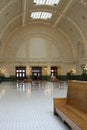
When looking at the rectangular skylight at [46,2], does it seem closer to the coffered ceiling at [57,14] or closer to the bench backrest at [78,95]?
the coffered ceiling at [57,14]

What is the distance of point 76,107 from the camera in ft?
22.4

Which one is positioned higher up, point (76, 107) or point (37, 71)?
point (37, 71)

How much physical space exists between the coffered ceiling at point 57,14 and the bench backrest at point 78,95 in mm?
17261

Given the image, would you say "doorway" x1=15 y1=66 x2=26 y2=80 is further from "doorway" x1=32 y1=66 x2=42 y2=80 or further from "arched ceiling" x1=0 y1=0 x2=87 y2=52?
"arched ceiling" x1=0 y1=0 x2=87 y2=52

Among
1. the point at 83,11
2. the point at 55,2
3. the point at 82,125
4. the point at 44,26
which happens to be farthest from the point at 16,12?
the point at 82,125

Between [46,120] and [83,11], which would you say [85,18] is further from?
[46,120]

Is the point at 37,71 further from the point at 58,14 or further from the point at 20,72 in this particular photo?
the point at 58,14

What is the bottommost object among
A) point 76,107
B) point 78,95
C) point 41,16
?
point 76,107

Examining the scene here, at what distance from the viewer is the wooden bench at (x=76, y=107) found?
5125 millimetres

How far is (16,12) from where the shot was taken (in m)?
30.8

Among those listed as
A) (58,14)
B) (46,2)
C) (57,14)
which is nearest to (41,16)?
(57,14)

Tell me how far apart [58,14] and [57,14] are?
9.8 inches

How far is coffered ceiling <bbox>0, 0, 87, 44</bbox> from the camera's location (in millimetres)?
26828

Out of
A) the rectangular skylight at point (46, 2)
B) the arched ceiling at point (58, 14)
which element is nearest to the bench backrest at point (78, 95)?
the arched ceiling at point (58, 14)
